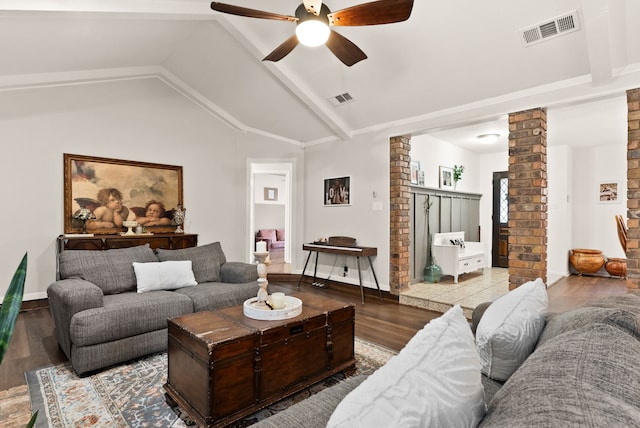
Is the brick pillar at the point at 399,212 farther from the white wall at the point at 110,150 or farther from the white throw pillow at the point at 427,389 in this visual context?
the white throw pillow at the point at 427,389

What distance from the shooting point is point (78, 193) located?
4.45m

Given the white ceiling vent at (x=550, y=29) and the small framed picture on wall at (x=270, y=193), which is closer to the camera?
the white ceiling vent at (x=550, y=29)

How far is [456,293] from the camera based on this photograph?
4.52 metres

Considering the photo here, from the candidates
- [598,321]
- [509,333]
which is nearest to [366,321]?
[509,333]

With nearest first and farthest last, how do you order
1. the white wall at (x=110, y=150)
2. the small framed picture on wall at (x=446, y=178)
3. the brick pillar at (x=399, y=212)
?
1. the white wall at (x=110, y=150)
2. the brick pillar at (x=399, y=212)
3. the small framed picture on wall at (x=446, y=178)

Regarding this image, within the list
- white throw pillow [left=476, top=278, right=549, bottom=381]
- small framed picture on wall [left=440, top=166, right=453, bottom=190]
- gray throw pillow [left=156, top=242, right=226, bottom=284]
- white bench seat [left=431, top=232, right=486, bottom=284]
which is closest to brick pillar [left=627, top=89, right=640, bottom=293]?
white bench seat [left=431, top=232, right=486, bottom=284]

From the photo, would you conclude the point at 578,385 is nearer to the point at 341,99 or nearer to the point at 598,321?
the point at 598,321

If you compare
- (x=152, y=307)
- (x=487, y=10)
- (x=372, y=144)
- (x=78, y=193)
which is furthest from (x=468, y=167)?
(x=78, y=193)

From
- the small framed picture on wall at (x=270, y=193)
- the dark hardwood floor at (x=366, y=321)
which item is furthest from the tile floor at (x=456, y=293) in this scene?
the small framed picture on wall at (x=270, y=193)

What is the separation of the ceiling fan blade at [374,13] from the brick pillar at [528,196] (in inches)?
79.7

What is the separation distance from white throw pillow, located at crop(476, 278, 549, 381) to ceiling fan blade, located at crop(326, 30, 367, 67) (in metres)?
2.25

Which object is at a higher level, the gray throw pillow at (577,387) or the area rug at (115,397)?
the gray throw pillow at (577,387)

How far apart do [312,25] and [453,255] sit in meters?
4.03

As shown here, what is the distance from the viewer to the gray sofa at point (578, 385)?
564 mm
